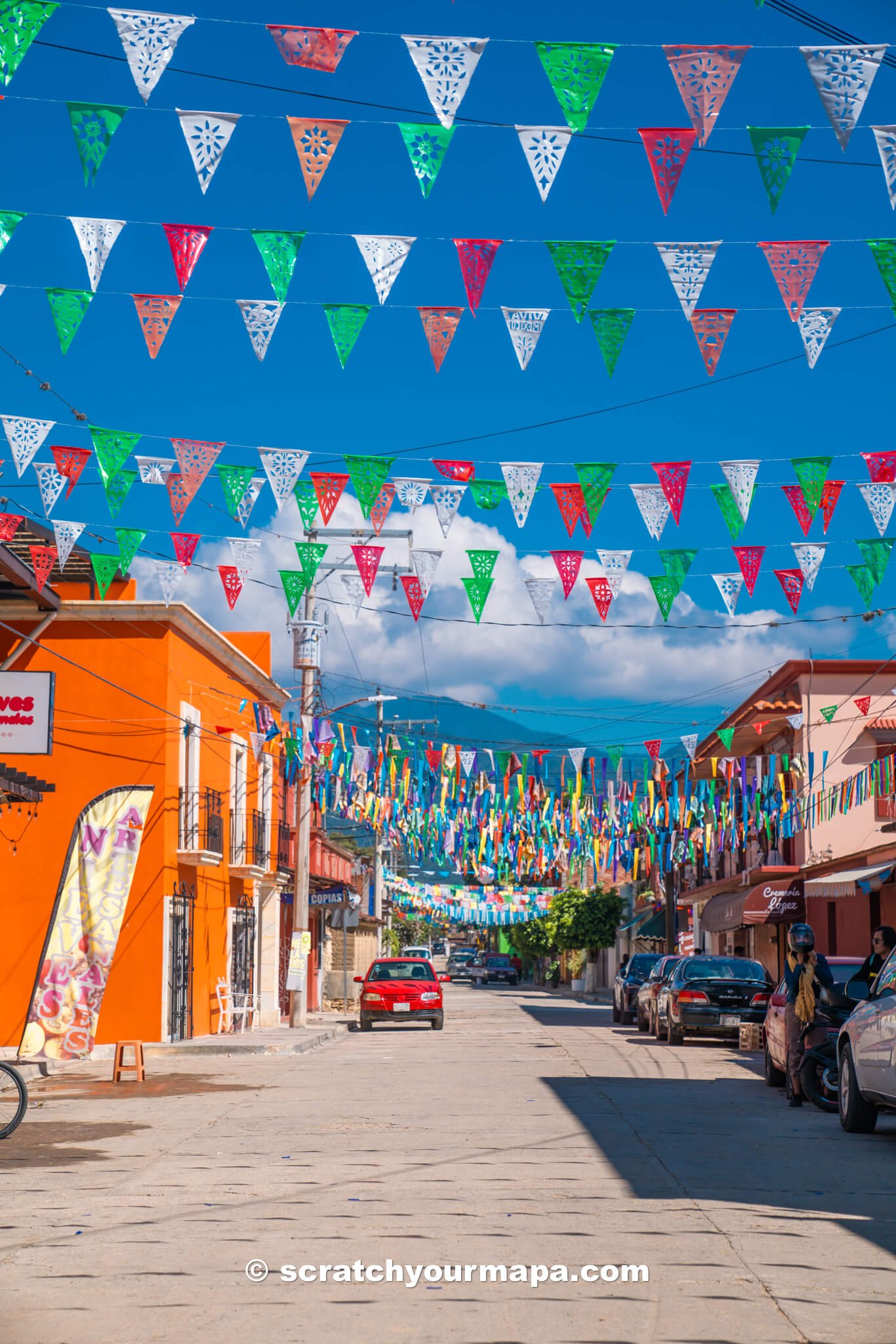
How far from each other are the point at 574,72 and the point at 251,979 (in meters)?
28.3

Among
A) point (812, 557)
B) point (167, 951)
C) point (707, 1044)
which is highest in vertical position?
point (812, 557)

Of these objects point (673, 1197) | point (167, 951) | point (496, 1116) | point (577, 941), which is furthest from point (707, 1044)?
point (577, 941)

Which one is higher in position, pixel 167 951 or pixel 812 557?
pixel 812 557

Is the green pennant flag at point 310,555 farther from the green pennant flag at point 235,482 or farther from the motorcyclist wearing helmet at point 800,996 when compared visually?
the motorcyclist wearing helmet at point 800,996

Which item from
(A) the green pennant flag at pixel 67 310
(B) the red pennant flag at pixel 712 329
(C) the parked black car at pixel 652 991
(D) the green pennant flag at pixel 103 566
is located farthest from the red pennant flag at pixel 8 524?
(C) the parked black car at pixel 652 991

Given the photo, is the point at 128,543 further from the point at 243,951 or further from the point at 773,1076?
the point at 243,951

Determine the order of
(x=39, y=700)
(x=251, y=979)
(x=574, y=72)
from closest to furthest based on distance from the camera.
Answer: (x=574, y=72), (x=39, y=700), (x=251, y=979)

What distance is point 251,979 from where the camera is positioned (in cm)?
3525

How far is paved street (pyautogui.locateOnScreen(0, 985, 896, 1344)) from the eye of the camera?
5.85m

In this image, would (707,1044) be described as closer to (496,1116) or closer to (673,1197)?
(496,1116)

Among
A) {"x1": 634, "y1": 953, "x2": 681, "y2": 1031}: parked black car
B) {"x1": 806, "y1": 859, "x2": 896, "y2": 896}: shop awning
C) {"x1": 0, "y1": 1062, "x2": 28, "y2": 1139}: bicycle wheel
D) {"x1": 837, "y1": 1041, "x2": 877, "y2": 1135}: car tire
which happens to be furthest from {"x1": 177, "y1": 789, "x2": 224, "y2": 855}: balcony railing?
{"x1": 837, "y1": 1041, "x2": 877, "y2": 1135}: car tire

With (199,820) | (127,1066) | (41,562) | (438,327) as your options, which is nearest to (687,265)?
(438,327)

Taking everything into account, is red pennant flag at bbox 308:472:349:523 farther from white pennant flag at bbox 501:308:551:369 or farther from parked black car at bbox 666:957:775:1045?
parked black car at bbox 666:957:775:1045

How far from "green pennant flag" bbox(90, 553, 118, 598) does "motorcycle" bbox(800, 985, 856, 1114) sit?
10500 millimetres
